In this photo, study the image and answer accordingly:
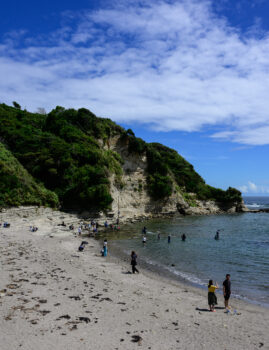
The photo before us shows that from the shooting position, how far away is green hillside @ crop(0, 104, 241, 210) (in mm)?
47531

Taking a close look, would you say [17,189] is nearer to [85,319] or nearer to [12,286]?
[12,286]

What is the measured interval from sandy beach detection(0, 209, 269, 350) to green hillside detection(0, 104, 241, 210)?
24781 millimetres

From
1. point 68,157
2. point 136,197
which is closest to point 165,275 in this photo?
point 68,157

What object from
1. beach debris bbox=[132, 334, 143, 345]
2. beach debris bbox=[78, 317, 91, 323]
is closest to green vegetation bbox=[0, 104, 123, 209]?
beach debris bbox=[78, 317, 91, 323]

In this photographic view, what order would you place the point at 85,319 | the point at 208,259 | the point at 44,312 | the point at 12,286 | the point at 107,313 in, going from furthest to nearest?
the point at 208,259 < the point at 12,286 < the point at 107,313 < the point at 44,312 < the point at 85,319

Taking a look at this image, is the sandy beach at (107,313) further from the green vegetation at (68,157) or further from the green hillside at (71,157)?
the green vegetation at (68,157)

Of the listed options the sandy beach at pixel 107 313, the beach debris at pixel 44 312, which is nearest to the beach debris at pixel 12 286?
the sandy beach at pixel 107 313

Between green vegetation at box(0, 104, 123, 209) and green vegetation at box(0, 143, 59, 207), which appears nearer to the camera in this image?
green vegetation at box(0, 143, 59, 207)

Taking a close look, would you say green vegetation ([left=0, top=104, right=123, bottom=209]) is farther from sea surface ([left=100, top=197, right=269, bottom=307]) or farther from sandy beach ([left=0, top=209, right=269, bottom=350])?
sandy beach ([left=0, top=209, right=269, bottom=350])

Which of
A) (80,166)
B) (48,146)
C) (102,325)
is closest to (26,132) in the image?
(48,146)

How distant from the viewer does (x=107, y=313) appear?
1052cm

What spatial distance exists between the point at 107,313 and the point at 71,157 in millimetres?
44651

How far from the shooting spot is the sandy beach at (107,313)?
8.38 meters

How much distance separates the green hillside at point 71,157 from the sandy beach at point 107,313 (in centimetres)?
2478
